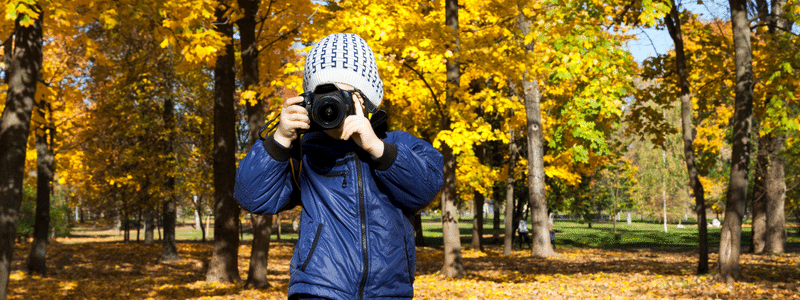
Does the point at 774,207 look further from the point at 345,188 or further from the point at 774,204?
the point at 345,188

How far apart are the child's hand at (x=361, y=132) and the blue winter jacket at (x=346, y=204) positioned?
0.15 feet

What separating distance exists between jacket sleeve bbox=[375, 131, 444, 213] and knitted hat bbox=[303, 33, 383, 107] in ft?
0.91

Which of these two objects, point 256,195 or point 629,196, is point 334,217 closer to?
point 256,195

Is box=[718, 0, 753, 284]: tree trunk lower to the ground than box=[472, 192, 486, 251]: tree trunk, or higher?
higher

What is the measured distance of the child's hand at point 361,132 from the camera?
6.35ft

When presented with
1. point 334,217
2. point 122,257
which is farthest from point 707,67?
point 122,257

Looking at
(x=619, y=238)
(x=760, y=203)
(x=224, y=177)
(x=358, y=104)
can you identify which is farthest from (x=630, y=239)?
(x=358, y=104)

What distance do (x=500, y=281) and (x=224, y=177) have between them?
568 cm

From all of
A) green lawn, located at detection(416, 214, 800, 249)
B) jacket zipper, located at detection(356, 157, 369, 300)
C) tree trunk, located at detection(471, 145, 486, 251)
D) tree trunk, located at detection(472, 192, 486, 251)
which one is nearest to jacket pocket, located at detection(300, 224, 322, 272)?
jacket zipper, located at detection(356, 157, 369, 300)

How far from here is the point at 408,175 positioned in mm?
2059

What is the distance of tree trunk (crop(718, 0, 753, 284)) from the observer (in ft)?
30.3

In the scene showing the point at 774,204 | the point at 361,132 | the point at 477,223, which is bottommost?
the point at 477,223

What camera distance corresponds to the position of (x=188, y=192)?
1930cm

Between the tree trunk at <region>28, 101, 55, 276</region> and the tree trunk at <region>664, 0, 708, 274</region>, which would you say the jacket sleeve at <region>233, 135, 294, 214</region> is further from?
the tree trunk at <region>28, 101, 55, 276</region>
